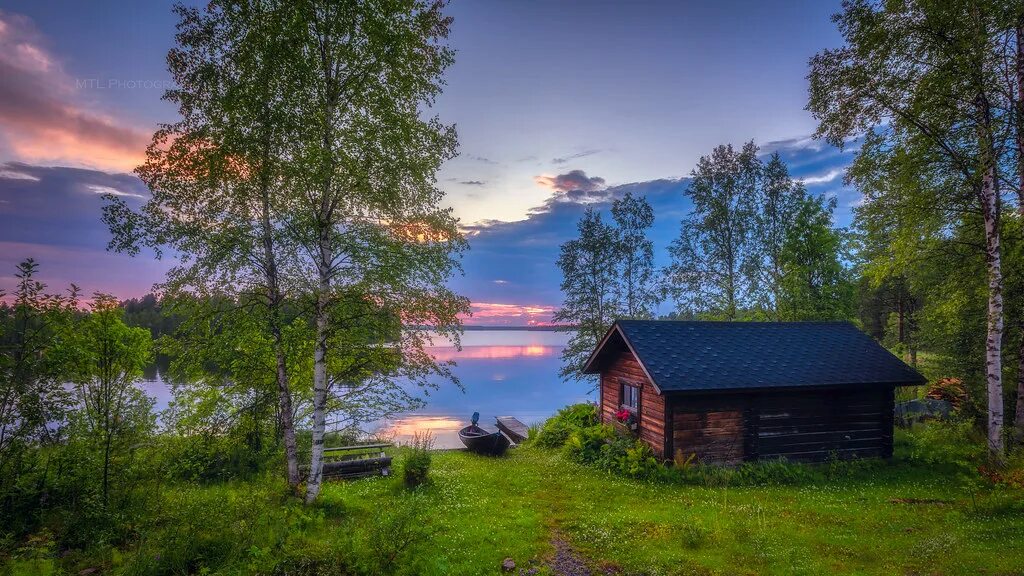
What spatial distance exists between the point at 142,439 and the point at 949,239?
2461 centimetres

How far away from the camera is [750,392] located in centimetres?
1490

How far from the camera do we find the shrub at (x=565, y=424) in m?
20.8

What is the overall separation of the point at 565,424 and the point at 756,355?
9540mm

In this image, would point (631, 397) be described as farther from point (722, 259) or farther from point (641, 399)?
point (722, 259)

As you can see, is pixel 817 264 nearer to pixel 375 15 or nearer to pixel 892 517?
pixel 892 517

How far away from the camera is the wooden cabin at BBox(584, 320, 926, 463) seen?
14859 mm

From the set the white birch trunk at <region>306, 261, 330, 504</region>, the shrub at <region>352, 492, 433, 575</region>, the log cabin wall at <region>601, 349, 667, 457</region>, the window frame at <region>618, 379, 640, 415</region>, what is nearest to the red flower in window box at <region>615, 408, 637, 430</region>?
the window frame at <region>618, 379, 640, 415</region>

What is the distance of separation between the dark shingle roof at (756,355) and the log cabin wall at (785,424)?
629 millimetres

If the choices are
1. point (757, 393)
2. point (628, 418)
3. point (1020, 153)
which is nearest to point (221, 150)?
point (628, 418)

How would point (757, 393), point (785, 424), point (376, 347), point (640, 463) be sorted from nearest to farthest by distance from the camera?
1. point (376, 347)
2. point (640, 463)
3. point (757, 393)
4. point (785, 424)

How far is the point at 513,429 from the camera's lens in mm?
25797

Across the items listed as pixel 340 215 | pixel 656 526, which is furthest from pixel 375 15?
pixel 656 526

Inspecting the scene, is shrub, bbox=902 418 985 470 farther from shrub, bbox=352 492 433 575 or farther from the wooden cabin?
shrub, bbox=352 492 433 575

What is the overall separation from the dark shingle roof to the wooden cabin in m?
0.04
